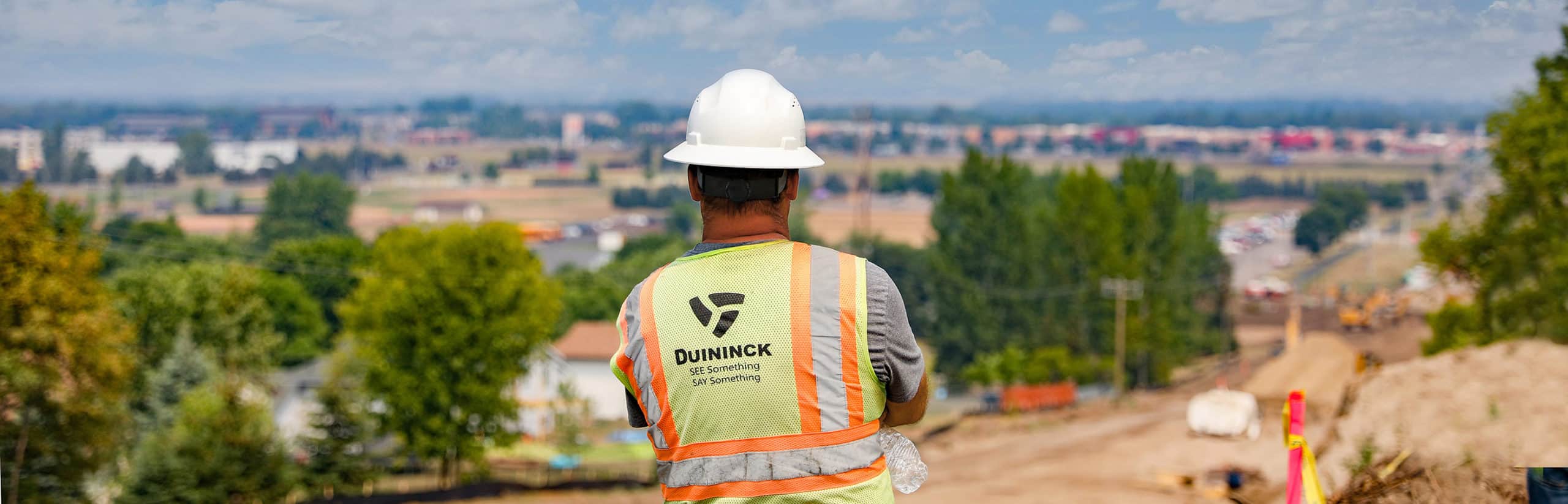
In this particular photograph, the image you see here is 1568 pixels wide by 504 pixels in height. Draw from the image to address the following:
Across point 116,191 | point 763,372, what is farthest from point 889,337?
point 116,191

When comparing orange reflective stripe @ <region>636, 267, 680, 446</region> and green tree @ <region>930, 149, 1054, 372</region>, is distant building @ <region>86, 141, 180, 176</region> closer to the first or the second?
green tree @ <region>930, 149, 1054, 372</region>

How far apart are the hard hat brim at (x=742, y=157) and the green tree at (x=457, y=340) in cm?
4366

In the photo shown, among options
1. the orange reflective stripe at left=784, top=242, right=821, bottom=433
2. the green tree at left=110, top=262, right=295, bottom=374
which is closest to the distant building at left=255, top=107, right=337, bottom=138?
the green tree at left=110, top=262, right=295, bottom=374

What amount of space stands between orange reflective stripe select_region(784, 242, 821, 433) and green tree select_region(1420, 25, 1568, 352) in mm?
29801

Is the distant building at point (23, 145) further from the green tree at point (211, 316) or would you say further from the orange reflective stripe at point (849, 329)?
the orange reflective stripe at point (849, 329)

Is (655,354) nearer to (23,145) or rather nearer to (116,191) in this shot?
(23,145)

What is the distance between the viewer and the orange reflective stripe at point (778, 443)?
10.7ft

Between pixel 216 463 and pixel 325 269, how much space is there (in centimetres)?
5665

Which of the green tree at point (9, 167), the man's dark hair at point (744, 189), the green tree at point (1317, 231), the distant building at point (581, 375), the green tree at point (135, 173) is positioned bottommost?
the distant building at point (581, 375)

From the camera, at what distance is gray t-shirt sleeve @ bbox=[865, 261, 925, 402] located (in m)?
3.17

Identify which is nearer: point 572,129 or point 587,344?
point 587,344

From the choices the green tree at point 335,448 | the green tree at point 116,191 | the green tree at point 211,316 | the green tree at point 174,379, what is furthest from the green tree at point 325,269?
the green tree at point 335,448

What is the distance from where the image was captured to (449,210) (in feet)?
528

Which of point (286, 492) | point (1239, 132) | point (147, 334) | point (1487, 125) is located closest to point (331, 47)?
point (286, 492)
